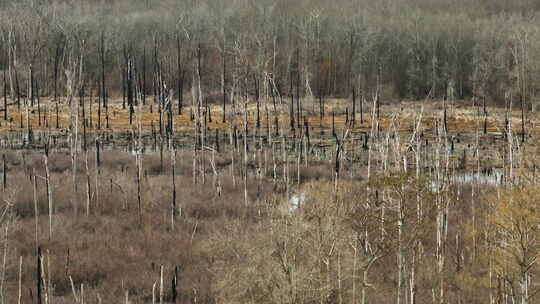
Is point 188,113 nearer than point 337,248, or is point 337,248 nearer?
point 337,248

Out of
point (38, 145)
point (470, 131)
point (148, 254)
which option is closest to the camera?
point (148, 254)

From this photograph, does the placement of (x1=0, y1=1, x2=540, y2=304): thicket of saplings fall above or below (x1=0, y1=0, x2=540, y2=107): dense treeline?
below

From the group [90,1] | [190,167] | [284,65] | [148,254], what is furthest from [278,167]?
[90,1]

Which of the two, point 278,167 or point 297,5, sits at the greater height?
point 297,5

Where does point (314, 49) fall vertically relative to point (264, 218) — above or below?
above

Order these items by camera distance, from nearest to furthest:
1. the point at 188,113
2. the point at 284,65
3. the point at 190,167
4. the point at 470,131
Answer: the point at 190,167
the point at 470,131
the point at 188,113
the point at 284,65

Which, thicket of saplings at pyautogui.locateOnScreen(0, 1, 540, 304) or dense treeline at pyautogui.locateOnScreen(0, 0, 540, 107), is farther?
dense treeline at pyautogui.locateOnScreen(0, 0, 540, 107)

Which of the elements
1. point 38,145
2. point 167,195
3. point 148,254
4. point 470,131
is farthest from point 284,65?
point 148,254

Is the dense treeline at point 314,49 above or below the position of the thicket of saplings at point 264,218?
above

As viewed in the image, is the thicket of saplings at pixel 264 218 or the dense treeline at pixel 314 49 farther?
the dense treeline at pixel 314 49

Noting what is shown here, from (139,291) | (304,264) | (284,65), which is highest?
(284,65)

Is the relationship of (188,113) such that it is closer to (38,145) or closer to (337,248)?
(38,145)
